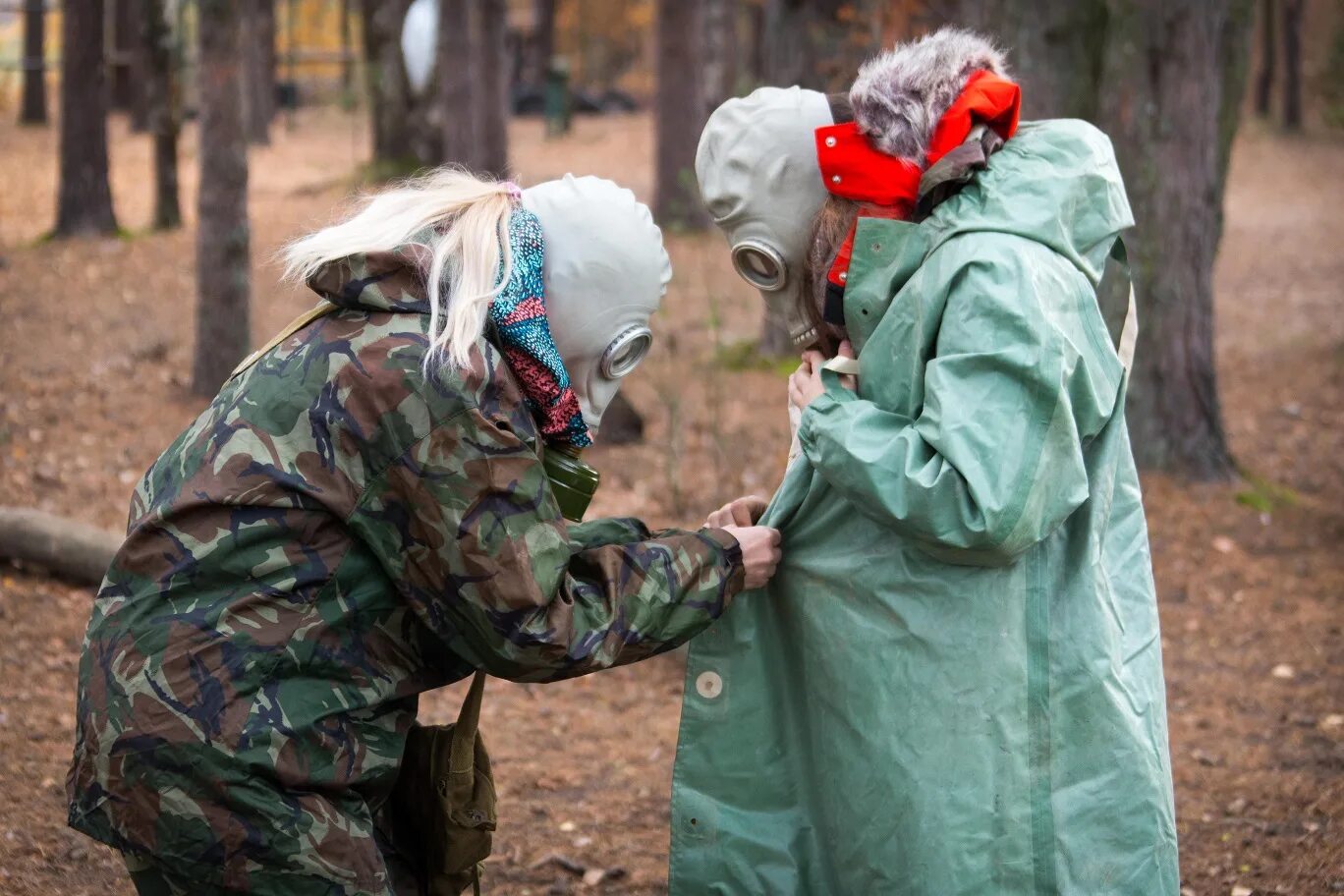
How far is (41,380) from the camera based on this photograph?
791cm

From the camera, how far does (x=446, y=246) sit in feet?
7.29

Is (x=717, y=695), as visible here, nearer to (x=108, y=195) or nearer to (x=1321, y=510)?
(x=1321, y=510)

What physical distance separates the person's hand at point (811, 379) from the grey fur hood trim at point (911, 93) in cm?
35

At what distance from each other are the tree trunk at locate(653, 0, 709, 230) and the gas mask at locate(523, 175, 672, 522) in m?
12.5

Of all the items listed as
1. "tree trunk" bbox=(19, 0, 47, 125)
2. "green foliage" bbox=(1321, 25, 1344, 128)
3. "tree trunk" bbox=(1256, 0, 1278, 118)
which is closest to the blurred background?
"green foliage" bbox=(1321, 25, 1344, 128)

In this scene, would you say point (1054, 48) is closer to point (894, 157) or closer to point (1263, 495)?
point (1263, 495)

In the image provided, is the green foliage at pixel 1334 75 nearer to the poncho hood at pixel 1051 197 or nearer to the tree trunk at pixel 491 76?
the tree trunk at pixel 491 76

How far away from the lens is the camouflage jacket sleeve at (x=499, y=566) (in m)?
2.14

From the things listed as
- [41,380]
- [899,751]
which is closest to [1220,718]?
[899,751]

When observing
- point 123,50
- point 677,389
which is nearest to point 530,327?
point 677,389

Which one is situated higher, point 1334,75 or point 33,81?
point 1334,75

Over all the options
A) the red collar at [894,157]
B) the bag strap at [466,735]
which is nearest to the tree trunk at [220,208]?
the bag strap at [466,735]

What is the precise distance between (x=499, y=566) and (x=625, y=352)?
0.46m

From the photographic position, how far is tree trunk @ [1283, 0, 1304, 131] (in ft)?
86.0
